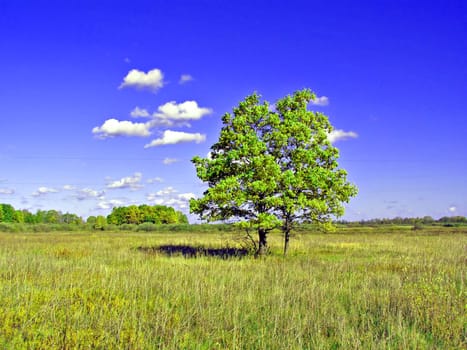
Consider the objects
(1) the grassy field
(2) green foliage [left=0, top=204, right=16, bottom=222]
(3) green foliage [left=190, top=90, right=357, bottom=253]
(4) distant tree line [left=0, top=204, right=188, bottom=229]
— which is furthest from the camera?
(2) green foliage [left=0, top=204, right=16, bottom=222]

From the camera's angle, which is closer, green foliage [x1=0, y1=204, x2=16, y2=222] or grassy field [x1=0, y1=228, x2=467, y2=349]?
grassy field [x1=0, y1=228, x2=467, y2=349]

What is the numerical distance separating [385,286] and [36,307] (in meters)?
9.38

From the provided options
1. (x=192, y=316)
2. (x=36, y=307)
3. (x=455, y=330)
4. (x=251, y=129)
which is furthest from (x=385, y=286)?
(x=251, y=129)

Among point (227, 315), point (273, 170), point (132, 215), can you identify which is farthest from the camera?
point (132, 215)

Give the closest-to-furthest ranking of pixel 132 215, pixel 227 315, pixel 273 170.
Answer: pixel 227 315, pixel 273 170, pixel 132 215

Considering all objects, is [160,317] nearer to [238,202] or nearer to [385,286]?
[385,286]

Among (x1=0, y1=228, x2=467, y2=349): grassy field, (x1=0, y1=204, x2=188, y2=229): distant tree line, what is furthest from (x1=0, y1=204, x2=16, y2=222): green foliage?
(x1=0, y1=228, x2=467, y2=349): grassy field

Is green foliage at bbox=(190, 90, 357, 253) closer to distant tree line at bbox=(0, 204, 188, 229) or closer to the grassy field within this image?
the grassy field

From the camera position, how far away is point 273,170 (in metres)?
20.4

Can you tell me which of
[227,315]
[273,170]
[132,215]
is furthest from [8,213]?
[227,315]

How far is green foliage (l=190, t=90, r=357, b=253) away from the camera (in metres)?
20.6

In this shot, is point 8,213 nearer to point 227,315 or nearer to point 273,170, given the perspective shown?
point 273,170

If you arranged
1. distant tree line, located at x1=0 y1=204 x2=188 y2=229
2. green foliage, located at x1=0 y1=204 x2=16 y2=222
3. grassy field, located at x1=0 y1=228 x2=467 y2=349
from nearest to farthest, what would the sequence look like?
grassy field, located at x1=0 y1=228 x2=467 y2=349, distant tree line, located at x1=0 y1=204 x2=188 y2=229, green foliage, located at x1=0 y1=204 x2=16 y2=222

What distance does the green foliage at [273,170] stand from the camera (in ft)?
67.7
